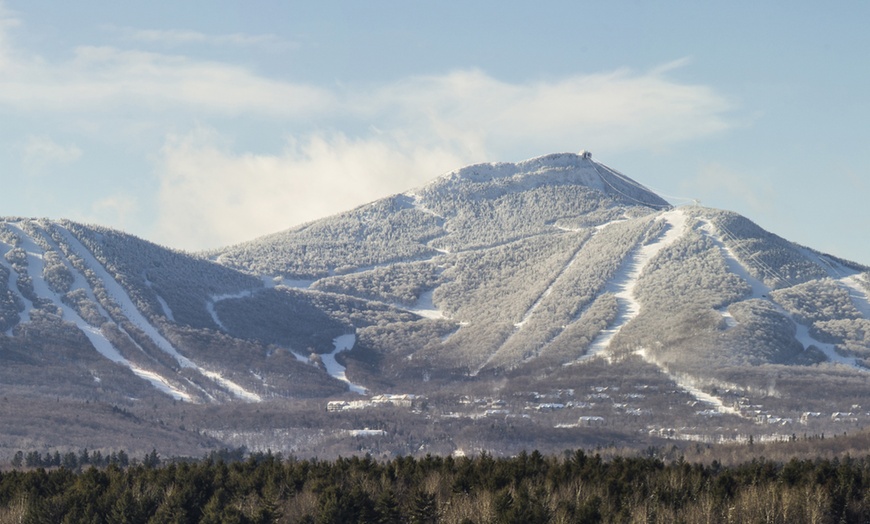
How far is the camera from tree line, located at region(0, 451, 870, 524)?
97688 mm

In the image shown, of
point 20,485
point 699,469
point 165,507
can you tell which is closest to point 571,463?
point 699,469

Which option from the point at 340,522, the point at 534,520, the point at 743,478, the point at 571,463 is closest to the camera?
the point at 534,520

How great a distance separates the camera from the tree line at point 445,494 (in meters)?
97.7

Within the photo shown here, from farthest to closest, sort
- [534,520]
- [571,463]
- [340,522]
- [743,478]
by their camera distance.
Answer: [571,463] → [743,478] → [340,522] → [534,520]

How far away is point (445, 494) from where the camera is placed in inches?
4333

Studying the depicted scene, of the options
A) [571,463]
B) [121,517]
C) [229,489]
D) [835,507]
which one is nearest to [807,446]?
[571,463]

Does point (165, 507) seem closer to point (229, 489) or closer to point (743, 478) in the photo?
point (229, 489)

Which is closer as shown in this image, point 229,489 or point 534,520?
point 534,520

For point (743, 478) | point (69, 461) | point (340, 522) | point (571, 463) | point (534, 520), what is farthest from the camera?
point (69, 461)

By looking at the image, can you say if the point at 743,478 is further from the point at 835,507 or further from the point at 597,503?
the point at 597,503

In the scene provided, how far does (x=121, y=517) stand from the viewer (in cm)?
10412

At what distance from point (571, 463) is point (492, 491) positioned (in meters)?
20.1

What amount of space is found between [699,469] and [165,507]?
43001 mm

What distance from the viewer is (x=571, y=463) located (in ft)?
412
